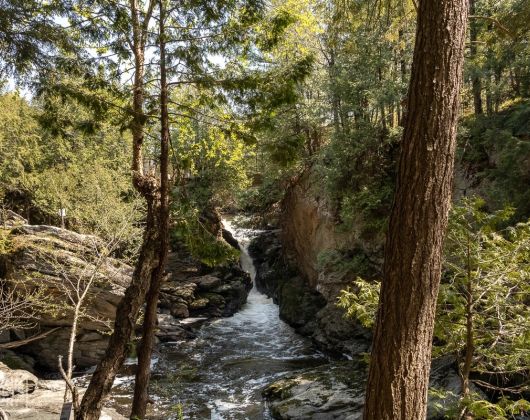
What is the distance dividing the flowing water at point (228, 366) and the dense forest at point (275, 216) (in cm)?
10

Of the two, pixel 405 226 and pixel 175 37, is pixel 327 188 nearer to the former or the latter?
pixel 175 37

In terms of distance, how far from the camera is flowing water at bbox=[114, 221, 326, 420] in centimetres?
1066

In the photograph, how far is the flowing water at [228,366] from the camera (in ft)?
35.0

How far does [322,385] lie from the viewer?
33.2 ft

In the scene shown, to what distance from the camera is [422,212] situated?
2840 mm

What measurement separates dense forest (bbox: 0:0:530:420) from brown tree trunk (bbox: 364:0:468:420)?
0.01 meters

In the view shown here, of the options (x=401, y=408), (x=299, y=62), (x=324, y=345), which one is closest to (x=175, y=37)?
(x=299, y=62)

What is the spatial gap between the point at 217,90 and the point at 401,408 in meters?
5.55

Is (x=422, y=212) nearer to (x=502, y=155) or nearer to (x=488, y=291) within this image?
(x=488, y=291)

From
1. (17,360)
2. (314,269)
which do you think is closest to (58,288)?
(17,360)

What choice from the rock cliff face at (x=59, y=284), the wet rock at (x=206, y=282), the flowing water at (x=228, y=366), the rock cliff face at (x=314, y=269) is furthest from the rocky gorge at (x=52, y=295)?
the rock cliff face at (x=314, y=269)

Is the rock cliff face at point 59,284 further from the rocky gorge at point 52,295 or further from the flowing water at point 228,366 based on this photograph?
the flowing water at point 228,366

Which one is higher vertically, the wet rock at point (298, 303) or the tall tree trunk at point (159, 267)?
the tall tree trunk at point (159, 267)

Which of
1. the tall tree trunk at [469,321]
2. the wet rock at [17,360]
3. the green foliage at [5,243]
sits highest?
the green foliage at [5,243]
